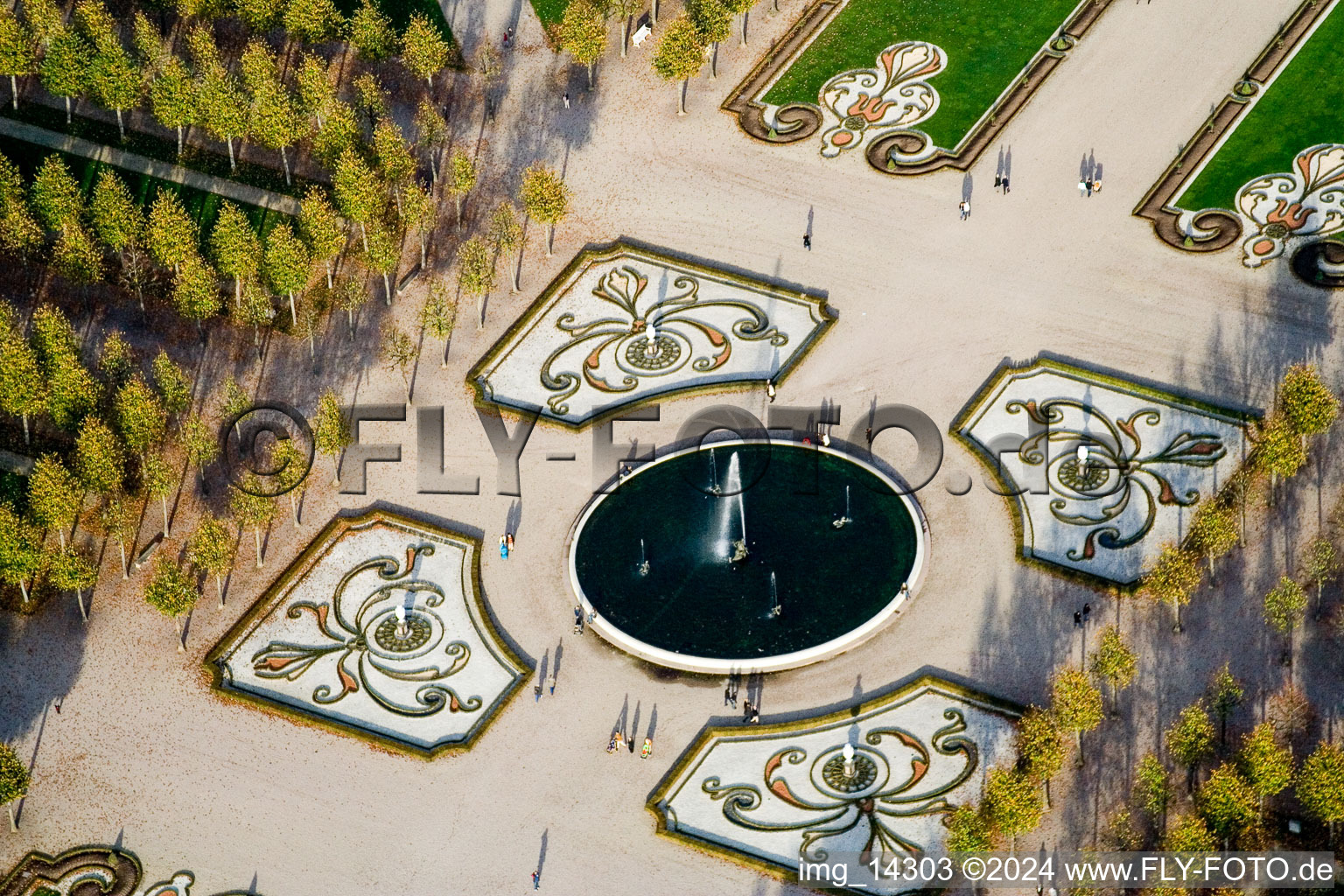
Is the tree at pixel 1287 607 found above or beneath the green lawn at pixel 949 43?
beneath

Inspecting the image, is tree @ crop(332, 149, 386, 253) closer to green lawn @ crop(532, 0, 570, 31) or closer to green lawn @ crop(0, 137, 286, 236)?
green lawn @ crop(0, 137, 286, 236)

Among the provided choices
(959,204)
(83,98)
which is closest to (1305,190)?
(959,204)

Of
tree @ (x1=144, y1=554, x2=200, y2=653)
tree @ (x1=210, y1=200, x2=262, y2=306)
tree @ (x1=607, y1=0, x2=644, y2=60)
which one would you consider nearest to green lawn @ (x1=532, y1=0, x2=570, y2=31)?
tree @ (x1=607, y1=0, x2=644, y2=60)

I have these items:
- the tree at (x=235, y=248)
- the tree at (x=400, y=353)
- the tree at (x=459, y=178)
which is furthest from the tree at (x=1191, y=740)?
the tree at (x=235, y=248)

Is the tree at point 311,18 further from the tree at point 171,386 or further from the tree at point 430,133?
the tree at point 171,386

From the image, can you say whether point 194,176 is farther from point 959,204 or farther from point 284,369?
point 959,204

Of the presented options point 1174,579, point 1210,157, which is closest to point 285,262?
point 1174,579
